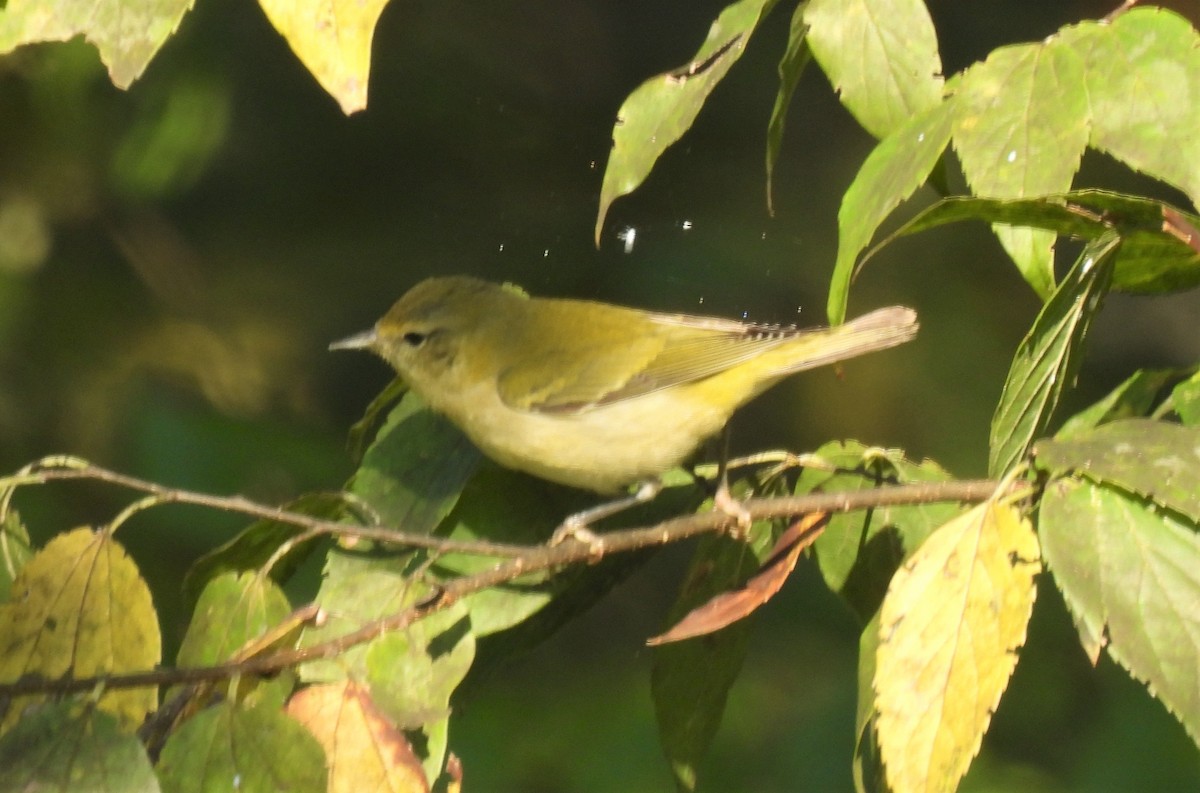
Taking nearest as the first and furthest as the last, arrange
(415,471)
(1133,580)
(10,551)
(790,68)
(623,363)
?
1. (1133,580)
2. (790,68)
3. (10,551)
4. (415,471)
5. (623,363)

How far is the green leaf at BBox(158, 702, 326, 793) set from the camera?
106 centimetres

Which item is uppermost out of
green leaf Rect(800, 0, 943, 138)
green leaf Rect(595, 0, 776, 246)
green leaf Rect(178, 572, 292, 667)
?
green leaf Rect(595, 0, 776, 246)

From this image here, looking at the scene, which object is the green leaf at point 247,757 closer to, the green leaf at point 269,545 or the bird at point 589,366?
the green leaf at point 269,545

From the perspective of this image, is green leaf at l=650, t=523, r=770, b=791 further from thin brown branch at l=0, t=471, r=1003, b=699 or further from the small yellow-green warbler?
the small yellow-green warbler

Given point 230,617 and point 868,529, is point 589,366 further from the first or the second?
point 230,617

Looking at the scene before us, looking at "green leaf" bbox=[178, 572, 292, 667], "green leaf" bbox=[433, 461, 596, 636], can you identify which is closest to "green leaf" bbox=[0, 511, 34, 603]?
"green leaf" bbox=[178, 572, 292, 667]

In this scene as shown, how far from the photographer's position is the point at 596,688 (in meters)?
2.87

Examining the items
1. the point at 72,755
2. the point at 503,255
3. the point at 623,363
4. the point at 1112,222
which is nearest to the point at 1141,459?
the point at 1112,222

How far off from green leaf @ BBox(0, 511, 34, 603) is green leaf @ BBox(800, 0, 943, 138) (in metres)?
0.98

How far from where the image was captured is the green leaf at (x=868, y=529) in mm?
1416

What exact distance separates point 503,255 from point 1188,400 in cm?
201

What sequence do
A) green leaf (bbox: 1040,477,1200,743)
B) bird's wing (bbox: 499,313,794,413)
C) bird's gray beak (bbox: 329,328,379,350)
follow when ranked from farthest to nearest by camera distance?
bird's gray beak (bbox: 329,328,379,350) → bird's wing (bbox: 499,313,794,413) → green leaf (bbox: 1040,477,1200,743)

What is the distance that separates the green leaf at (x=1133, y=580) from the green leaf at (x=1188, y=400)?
20 centimetres

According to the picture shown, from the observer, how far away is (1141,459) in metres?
1.03
